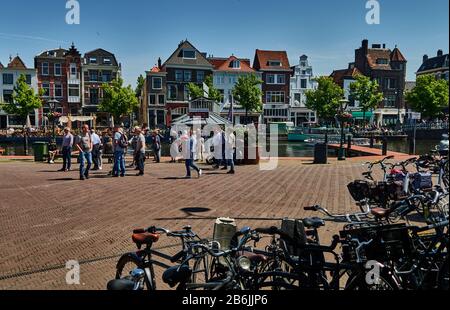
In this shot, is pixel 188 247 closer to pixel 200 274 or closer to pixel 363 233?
pixel 200 274

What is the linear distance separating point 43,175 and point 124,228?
8.47m

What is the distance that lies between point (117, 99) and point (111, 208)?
4706 cm

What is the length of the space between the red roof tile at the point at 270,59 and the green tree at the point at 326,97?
598 centimetres

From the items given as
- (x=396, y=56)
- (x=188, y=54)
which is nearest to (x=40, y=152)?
(x=188, y=54)

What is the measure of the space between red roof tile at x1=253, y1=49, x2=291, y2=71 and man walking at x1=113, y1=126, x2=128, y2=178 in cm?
5134

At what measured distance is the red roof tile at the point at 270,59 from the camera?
6347 centimetres

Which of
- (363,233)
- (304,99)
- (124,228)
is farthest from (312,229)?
(304,99)

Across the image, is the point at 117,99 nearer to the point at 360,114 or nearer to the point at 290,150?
the point at 290,150

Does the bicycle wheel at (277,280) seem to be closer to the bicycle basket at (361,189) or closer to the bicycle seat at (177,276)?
the bicycle seat at (177,276)

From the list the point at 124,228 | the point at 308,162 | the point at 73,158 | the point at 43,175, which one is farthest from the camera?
the point at 73,158

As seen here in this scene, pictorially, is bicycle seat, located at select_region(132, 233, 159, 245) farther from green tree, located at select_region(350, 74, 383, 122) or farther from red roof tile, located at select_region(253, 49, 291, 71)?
red roof tile, located at select_region(253, 49, 291, 71)

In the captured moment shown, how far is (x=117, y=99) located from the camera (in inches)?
2135

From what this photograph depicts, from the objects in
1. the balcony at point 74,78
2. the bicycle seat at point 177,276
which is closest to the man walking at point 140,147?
the bicycle seat at point 177,276

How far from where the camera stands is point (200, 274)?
434 cm
